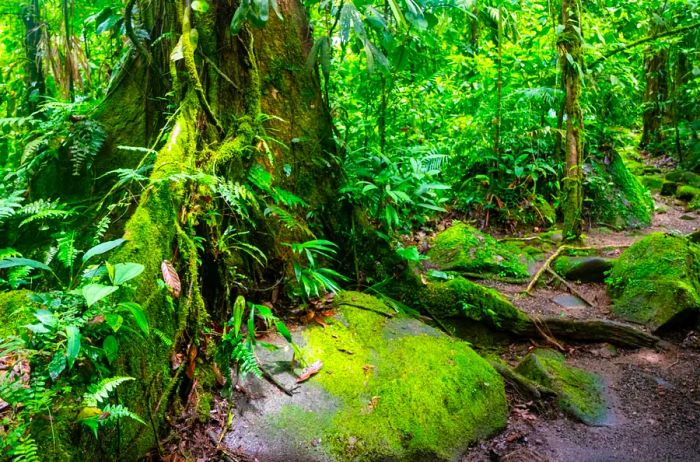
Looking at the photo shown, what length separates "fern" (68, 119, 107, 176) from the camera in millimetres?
3385

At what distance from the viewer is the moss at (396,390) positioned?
115 inches

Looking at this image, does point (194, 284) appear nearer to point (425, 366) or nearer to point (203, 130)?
point (203, 130)

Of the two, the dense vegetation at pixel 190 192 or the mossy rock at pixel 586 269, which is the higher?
the dense vegetation at pixel 190 192

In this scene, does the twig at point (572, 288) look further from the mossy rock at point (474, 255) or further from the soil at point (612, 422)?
the soil at point (612, 422)

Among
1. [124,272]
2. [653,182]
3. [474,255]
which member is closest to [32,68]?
[124,272]

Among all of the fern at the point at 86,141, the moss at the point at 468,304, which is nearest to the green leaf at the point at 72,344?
the fern at the point at 86,141

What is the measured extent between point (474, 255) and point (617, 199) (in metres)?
3.79

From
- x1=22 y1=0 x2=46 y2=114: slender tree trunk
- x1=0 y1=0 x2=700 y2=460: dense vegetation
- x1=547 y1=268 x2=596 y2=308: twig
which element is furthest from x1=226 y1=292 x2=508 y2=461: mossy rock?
x1=22 y1=0 x2=46 y2=114: slender tree trunk

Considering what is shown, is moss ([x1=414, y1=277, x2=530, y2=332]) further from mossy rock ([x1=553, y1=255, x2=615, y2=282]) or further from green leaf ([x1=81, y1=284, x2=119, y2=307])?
green leaf ([x1=81, y1=284, x2=119, y2=307])

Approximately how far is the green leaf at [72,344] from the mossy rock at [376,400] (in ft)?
4.31

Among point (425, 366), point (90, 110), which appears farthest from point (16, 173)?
point (425, 366)

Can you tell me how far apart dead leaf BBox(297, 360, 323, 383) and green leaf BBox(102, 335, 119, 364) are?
1.45 m

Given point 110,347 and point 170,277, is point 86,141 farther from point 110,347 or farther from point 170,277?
point 110,347

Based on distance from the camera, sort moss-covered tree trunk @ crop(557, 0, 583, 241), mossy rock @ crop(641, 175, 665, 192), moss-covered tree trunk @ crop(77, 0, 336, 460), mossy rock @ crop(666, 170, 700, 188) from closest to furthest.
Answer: moss-covered tree trunk @ crop(77, 0, 336, 460) → moss-covered tree trunk @ crop(557, 0, 583, 241) → mossy rock @ crop(666, 170, 700, 188) → mossy rock @ crop(641, 175, 665, 192)
